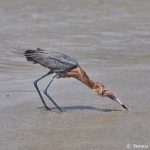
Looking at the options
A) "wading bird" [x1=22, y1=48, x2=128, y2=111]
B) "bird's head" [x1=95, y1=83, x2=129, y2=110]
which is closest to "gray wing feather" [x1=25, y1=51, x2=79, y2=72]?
"wading bird" [x1=22, y1=48, x2=128, y2=111]

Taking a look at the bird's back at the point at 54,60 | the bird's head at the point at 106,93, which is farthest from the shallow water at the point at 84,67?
the bird's back at the point at 54,60

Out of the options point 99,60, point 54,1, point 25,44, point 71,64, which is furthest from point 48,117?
point 54,1

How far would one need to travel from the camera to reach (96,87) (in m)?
6.89

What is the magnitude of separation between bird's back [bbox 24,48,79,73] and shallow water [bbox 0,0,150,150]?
0.43 meters

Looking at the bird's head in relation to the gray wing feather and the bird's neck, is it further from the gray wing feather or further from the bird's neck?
the gray wing feather

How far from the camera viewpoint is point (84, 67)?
30.9 ft

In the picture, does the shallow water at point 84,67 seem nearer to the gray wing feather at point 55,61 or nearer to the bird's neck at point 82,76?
the bird's neck at point 82,76

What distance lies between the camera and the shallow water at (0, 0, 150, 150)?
18.9 ft

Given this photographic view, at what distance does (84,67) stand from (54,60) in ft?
8.38

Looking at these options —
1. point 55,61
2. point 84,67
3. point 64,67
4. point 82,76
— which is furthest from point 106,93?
point 84,67

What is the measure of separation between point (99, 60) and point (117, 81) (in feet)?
5.62

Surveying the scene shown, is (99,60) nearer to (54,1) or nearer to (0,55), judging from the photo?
(0,55)

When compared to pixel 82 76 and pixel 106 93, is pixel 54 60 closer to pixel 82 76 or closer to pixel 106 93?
pixel 82 76

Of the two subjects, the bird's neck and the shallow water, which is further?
the bird's neck
